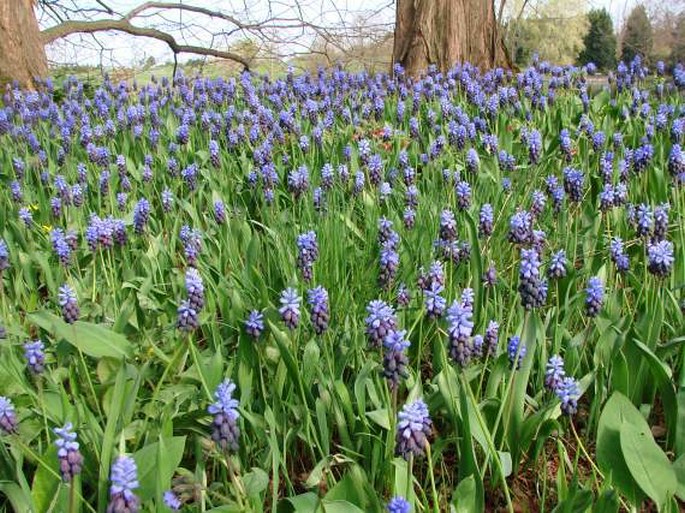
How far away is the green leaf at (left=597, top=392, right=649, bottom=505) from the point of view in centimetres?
183

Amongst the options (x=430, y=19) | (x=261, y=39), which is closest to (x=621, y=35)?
(x=261, y=39)

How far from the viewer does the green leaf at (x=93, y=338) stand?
236 centimetres

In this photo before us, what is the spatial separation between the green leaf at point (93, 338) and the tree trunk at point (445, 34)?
669 centimetres

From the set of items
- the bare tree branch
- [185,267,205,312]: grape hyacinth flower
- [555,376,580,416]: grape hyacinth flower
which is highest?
the bare tree branch

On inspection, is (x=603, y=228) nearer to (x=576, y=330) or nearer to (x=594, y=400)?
(x=576, y=330)

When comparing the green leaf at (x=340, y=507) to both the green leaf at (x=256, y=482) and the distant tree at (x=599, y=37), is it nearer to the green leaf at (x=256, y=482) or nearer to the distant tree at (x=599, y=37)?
the green leaf at (x=256, y=482)

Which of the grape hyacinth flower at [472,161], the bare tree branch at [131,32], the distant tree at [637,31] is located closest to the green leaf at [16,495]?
the grape hyacinth flower at [472,161]

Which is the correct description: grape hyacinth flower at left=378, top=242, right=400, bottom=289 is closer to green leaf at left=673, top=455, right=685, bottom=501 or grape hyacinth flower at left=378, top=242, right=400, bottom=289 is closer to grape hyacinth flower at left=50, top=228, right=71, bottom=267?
green leaf at left=673, top=455, right=685, bottom=501

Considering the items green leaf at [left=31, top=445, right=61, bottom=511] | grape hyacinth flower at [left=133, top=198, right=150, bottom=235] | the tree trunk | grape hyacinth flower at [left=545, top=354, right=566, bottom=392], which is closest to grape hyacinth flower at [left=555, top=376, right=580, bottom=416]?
grape hyacinth flower at [left=545, top=354, right=566, bottom=392]

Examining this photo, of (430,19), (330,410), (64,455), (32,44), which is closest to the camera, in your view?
(64,455)

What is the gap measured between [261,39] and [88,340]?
10.7 m

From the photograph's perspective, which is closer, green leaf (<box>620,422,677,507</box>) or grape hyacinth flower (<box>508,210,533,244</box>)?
green leaf (<box>620,422,677,507</box>)

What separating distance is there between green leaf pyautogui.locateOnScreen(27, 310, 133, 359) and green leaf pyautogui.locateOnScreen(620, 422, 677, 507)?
1508 millimetres

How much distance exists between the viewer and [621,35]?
39500 millimetres
